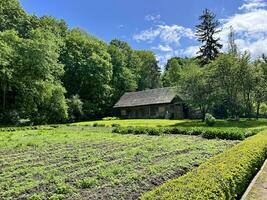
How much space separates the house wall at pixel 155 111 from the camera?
44875mm

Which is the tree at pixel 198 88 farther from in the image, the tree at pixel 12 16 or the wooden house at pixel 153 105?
the tree at pixel 12 16

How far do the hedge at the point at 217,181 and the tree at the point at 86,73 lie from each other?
40.8 meters

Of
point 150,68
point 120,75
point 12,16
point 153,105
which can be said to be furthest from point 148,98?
point 150,68

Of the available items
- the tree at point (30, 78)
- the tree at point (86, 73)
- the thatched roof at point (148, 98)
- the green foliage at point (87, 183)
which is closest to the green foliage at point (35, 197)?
the green foliage at point (87, 183)

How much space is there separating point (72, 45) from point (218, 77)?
2459 cm

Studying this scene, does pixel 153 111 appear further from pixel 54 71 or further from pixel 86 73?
pixel 54 71

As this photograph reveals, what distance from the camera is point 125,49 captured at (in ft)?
222

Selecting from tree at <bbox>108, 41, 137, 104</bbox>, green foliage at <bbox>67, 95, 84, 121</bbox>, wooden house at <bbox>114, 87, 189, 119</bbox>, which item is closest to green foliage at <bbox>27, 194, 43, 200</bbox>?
wooden house at <bbox>114, 87, 189, 119</bbox>

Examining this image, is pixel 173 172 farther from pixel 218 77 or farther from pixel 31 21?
pixel 31 21

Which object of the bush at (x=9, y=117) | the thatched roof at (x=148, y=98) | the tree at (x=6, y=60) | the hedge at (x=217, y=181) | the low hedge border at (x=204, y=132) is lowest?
the hedge at (x=217, y=181)

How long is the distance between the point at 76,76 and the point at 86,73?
5.19ft

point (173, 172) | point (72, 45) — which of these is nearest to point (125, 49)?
point (72, 45)

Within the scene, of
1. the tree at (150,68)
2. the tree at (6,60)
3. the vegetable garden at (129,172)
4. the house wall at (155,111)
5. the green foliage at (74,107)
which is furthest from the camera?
the tree at (150,68)

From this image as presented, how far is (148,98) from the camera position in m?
48.9
